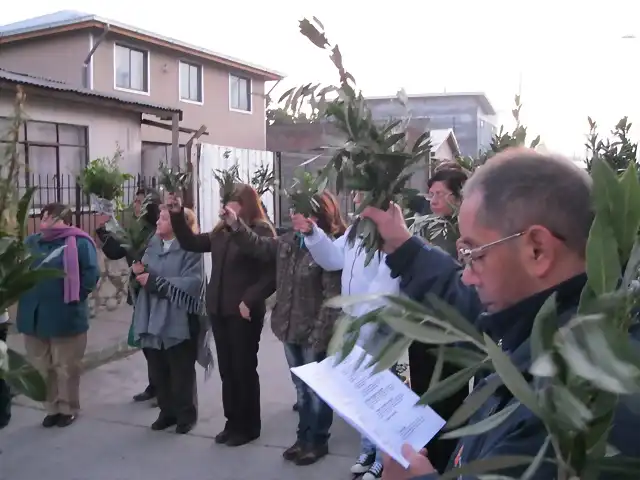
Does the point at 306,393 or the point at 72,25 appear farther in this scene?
the point at 72,25

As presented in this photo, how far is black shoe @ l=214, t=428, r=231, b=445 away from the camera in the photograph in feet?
17.2

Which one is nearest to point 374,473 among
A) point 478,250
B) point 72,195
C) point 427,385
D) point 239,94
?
point 427,385

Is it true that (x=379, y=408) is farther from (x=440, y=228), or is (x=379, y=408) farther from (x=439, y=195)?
(x=439, y=195)

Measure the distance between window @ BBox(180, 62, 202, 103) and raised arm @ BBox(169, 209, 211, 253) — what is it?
47.8 ft

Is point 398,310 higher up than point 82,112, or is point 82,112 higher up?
point 82,112

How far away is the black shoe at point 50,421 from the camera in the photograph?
5.68 meters

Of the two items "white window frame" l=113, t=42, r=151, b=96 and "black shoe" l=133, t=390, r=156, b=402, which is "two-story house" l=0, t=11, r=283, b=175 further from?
"black shoe" l=133, t=390, r=156, b=402

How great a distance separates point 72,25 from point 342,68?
1589 cm

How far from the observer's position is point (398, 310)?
0.96 metres

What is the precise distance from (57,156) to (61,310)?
23.1 feet

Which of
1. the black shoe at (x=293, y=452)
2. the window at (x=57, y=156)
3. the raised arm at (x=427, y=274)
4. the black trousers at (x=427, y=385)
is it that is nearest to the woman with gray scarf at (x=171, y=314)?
the black shoe at (x=293, y=452)

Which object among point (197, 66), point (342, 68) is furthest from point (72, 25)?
point (342, 68)

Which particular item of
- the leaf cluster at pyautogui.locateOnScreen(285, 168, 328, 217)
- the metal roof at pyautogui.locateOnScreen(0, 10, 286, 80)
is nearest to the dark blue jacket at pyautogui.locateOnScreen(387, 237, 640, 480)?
the leaf cluster at pyautogui.locateOnScreen(285, 168, 328, 217)

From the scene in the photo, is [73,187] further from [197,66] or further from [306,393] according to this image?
[197,66]
